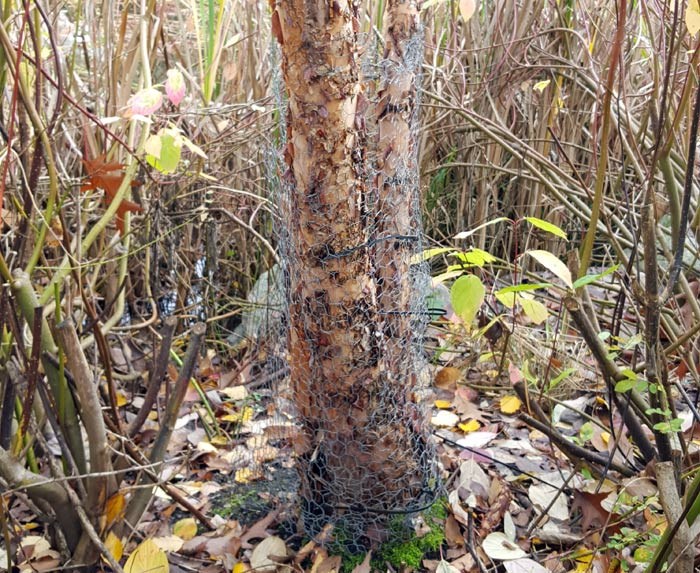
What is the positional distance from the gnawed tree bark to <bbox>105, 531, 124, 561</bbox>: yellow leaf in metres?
0.47

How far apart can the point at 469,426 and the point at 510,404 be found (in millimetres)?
199

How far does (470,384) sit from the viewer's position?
8.61ft

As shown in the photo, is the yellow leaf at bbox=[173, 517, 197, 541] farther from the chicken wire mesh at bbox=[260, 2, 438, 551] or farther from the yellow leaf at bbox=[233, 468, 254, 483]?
the chicken wire mesh at bbox=[260, 2, 438, 551]

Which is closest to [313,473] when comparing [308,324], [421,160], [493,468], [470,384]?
[308,324]

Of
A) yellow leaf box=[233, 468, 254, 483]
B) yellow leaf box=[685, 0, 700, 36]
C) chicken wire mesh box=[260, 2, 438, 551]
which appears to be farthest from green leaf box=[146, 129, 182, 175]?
yellow leaf box=[685, 0, 700, 36]

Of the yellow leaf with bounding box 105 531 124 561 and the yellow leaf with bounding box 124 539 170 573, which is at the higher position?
the yellow leaf with bounding box 124 539 170 573

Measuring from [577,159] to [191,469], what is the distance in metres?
2.65

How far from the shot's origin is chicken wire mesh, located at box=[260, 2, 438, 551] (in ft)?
4.93

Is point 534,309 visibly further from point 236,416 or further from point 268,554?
point 236,416

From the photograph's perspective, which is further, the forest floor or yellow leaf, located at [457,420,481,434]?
yellow leaf, located at [457,420,481,434]

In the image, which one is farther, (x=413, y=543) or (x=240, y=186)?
(x=240, y=186)

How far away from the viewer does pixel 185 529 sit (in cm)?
187

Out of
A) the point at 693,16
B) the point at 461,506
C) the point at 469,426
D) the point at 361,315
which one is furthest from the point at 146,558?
the point at 693,16

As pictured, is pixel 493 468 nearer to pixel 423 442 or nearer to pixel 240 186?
pixel 423 442
